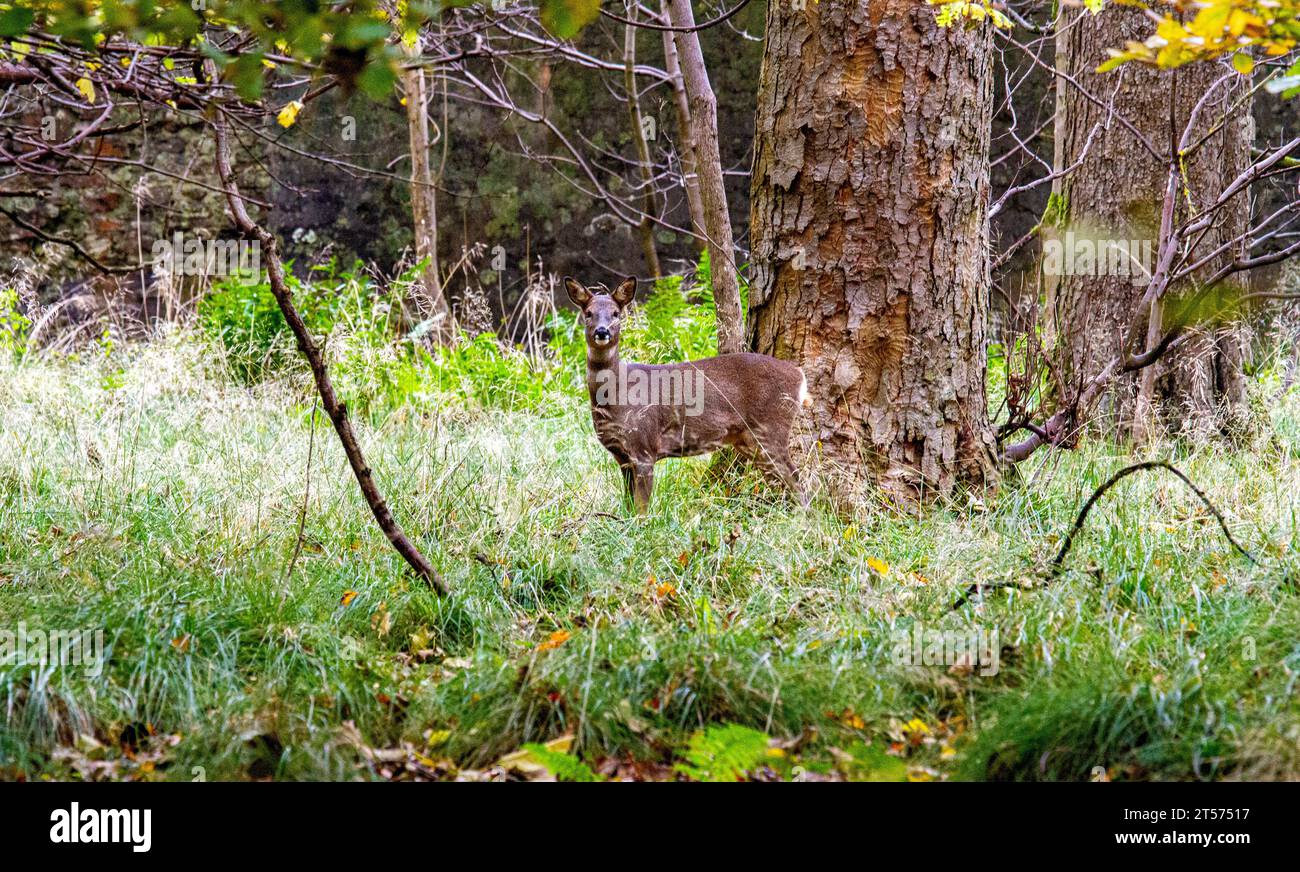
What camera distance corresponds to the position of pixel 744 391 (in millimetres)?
5562

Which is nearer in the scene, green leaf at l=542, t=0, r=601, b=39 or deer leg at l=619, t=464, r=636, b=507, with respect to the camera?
green leaf at l=542, t=0, r=601, b=39

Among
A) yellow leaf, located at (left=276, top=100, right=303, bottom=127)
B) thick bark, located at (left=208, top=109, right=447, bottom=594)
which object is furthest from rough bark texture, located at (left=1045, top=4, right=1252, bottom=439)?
Result: thick bark, located at (left=208, top=109, right=447, bottom=594)

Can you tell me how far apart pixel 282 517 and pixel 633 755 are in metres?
2.26

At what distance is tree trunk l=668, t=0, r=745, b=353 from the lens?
6.61 meters

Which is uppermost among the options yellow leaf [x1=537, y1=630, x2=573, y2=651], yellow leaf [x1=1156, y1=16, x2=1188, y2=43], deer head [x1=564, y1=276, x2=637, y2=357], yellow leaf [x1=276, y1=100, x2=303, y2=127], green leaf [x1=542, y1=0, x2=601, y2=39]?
yellow leaf [x1=276, y1=100, x2=303, y2=127]

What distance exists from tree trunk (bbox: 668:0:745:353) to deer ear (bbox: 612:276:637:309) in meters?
0.63

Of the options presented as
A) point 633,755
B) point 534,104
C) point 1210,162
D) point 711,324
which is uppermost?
point 534,104

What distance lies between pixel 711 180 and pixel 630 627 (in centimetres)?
392

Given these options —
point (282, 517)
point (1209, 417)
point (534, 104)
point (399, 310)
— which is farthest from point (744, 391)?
point (534, 104)

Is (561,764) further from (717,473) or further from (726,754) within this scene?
(717,473)

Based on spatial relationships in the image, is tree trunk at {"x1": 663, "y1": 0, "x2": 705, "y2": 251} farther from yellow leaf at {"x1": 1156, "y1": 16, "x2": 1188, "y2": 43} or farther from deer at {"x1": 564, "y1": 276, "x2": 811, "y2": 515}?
yellow leaf at {"x1": 1156, "y1": 16, "x2": 1188, "y2": 43}
